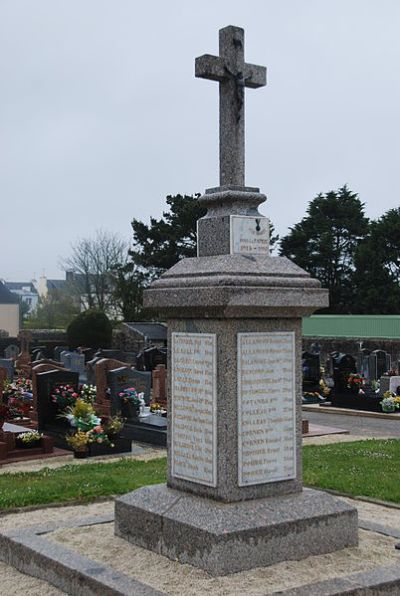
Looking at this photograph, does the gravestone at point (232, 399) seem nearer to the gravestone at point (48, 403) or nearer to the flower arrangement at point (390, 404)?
the gravestone at point (48, 403)

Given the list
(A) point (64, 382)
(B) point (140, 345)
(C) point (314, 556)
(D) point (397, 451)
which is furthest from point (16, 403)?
(B) point (140, 345)

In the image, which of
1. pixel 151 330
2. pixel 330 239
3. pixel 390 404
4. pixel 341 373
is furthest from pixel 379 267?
pixel 390 404

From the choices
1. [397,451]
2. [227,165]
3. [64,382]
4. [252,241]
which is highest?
[227,165]

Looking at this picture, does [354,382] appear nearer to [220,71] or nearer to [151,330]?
[220,71]

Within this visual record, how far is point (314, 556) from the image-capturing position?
5887 mm

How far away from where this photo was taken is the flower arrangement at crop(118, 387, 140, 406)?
14.9 m

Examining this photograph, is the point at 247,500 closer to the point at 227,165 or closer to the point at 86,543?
the point at 86,543

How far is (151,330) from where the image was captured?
3912cm

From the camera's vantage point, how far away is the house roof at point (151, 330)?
3769 cm

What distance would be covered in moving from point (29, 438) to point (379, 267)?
31882 mm

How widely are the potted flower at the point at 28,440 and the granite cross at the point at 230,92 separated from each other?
7.32 m

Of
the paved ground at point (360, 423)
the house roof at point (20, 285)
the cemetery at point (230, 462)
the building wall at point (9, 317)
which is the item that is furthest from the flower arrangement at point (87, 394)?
the house roof at point (20, 285)

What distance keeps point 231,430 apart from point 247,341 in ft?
2.19

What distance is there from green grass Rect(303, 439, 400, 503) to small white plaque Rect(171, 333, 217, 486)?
131 inches
